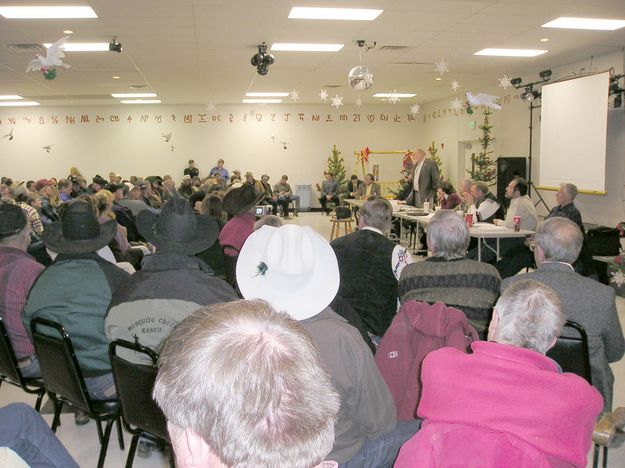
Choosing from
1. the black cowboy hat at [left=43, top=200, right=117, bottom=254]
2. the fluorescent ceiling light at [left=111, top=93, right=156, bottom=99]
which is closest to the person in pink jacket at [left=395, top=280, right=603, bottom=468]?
the black cowboy hat at [left=43, top=200, right=117, bottom=254]

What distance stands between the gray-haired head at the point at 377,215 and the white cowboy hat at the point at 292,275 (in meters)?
1.68

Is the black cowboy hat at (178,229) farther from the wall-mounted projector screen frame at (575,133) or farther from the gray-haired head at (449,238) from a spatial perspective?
the wall-mounted projector screen frame at (575,133)

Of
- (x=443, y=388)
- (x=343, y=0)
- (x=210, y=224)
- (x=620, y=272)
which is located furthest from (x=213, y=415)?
(x=620, y=272)

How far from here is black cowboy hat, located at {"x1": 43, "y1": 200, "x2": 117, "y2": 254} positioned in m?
2.62

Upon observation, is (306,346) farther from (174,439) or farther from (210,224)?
(210,224)

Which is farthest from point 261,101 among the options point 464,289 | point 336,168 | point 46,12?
point 464,289

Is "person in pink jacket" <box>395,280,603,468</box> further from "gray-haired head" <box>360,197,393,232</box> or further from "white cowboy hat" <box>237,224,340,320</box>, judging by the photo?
"gray-haired head" <box>360,197,393,232</box>

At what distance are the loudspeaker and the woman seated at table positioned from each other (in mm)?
3055

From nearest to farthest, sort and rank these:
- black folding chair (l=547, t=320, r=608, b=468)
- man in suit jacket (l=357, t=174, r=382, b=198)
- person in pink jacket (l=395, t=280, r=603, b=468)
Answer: person in pink jacket (l=395, t=280, r=603, b=468) < black folding chair (l=547, t=320, r=608, b=468) < man in suit jacket (l=357, t=174, r=382, b=198)

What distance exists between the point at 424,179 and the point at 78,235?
7.58 metres

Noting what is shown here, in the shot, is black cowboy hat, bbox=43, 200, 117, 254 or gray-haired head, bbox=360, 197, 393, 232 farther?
gray-haired head, bbox=360, 197, 393, 232

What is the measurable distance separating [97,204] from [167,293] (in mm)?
3049

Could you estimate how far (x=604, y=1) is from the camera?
228 inches

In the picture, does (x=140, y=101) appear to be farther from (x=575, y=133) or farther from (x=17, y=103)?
(x=575, y=133)
